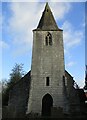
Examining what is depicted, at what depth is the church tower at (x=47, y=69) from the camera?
31.1 metres

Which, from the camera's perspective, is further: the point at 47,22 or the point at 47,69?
the point at 47,22

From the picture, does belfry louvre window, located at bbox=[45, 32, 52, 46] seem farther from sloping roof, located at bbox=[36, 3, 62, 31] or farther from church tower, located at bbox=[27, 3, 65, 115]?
sloping roof, located at bbox=[36, 3, 62, 31]

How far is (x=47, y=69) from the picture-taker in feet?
107

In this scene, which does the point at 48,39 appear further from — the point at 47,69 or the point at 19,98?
the point at 19,98

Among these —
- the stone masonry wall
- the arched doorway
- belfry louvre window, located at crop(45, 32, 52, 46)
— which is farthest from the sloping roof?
the arched doorway

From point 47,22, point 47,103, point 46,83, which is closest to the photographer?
point 47,103

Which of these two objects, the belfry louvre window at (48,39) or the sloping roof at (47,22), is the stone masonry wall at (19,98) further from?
the sloping roof at (47,22)

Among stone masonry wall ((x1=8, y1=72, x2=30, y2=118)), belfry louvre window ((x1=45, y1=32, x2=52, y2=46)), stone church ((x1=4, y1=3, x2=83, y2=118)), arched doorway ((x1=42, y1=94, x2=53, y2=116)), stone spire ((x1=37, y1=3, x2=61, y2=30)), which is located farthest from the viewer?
stone spire ((x1=37, y1=3, x2=61, y2=30))

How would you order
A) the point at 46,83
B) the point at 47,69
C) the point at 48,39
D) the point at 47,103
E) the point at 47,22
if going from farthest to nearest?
the point at 47,22
the point at 48,39
the point at 47,69
the point at 46,83
the point at 47,103

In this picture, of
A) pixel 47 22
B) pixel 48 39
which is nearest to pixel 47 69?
pixel 48 39

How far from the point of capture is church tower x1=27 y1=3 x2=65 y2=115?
31.1 m

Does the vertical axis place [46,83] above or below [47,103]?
above

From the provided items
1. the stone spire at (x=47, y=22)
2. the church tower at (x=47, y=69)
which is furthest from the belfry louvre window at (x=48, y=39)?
the stone spire at (x=47, y=22)

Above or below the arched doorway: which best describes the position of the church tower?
above
